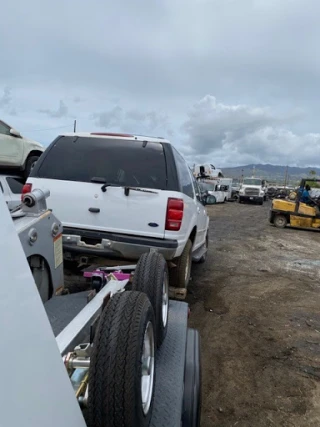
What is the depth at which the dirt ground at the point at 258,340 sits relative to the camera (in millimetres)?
2912

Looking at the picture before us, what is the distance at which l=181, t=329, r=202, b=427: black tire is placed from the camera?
203cm

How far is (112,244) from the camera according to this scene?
13.3 ft

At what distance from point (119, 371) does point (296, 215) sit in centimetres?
1571

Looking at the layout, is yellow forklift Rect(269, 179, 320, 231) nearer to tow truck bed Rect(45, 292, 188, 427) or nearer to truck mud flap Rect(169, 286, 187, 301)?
truck mud flap Rect(169, 286, 187, 301)

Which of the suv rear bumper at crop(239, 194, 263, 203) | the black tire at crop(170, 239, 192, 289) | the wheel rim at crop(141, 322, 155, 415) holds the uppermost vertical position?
the wheel rim at crop(141, 322, 155, 415)

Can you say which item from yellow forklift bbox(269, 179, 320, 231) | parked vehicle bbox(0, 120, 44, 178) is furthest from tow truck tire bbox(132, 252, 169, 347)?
yellow forklift bbox(269, 179, 320, 231)

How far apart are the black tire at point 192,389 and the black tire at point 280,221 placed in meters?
14.5

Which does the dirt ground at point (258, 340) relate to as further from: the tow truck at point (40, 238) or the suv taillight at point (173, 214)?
the tow truck at point (40, 238)

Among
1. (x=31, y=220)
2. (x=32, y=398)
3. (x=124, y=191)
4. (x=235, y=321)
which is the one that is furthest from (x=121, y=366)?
(x=235, y=321)

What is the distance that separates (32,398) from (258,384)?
A: 2.78 meters

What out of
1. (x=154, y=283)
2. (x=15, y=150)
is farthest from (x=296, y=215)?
(x=154, y=283)

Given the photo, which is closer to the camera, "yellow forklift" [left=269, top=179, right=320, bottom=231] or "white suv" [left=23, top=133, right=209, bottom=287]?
"white suv" [left=23, top=133, right=209, bottom=287]

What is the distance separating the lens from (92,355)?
5.10 ft

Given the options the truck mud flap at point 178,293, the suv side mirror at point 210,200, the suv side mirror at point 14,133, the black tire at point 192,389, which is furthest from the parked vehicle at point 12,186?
the black tire at point 192,389
